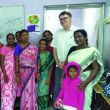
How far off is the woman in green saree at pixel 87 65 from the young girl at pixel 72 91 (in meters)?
0.05

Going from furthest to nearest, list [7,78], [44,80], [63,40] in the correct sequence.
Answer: [44,80], [7,78], [63,40]

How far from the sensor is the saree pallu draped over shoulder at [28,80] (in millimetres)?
3414

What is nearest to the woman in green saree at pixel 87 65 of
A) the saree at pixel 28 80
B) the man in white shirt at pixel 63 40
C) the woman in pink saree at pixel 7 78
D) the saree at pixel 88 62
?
the saree at pixel 88 62

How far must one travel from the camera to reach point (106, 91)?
2463 mm

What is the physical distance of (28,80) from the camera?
11.4 feet

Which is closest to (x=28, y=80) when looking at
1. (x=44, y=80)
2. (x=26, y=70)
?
(x=26, y=70)

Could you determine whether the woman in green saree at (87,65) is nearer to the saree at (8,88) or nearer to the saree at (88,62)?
the saree at (88,62)

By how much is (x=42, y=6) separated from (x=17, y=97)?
1.55m

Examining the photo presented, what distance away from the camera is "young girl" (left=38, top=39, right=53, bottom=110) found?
11.8 feet

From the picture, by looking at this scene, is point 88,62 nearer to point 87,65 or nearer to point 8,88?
point 87,65

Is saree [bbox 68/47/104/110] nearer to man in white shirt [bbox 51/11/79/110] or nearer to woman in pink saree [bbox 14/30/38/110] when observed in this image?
man in white shirt [bbox 51/11/79/110]

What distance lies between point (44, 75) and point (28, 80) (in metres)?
0.26

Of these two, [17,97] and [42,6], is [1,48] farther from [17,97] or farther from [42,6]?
[42,6]

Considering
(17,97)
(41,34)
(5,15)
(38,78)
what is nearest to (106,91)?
(38,78)
